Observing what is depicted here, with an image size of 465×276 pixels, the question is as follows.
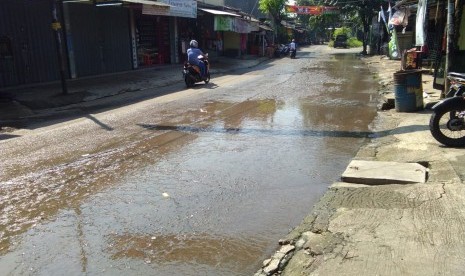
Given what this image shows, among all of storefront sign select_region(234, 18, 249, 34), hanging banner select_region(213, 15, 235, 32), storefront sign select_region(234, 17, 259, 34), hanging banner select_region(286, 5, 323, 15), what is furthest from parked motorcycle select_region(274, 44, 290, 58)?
hanging banner select_region(286, 5, 323, 15)

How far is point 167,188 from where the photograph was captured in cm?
579

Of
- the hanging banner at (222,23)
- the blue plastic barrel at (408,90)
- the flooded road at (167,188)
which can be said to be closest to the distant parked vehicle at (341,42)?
the hanging banner at (222,23)

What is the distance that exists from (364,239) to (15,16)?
48.6 feet

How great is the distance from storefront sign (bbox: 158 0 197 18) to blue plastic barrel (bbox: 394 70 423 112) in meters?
15.1

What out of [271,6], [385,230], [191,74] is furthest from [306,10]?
[385,230]

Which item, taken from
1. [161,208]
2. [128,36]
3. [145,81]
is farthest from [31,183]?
[128,36]

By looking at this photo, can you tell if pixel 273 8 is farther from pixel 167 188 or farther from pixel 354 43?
pixel 167 188

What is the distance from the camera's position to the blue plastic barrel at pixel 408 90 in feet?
33.2

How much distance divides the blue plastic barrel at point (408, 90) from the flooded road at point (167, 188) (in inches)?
34.6

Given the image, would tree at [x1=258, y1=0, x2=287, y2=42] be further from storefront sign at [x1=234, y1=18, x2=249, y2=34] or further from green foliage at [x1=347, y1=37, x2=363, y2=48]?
green foliage at [x1=347, y1=37, x2=363, y2=48]

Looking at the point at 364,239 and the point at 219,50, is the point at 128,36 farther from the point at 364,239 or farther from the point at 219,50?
the point at 364,239

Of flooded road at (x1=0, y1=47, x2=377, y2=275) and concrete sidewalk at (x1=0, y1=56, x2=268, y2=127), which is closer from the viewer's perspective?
flooded road at (x1=0, y1=47, x2=377, y2=275)

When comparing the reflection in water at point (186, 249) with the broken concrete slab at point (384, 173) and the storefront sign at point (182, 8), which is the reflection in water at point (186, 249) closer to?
the broken concrete slab at point (384, 173)

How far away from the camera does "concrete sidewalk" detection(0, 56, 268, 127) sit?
12078 mm
